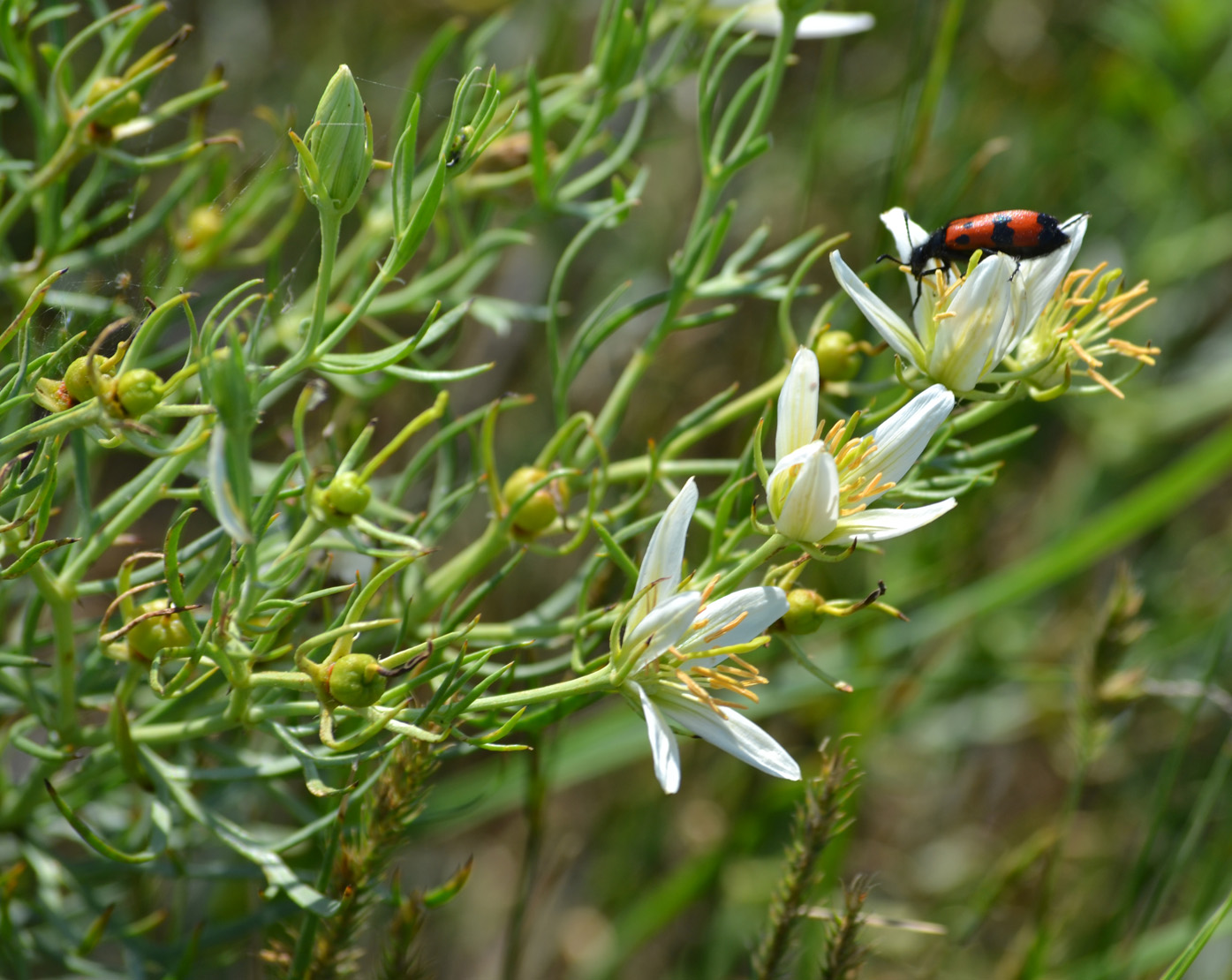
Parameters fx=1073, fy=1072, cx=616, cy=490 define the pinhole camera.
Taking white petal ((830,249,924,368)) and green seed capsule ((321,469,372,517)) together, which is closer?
green seed capsule ((321,469,372,517))

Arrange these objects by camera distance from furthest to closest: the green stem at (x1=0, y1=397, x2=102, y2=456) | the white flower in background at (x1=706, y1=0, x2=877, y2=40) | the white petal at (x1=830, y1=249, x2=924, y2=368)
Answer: the white flower in background at (x1=706, y1=0, x2=877, y2=40), the white petal at (x1=830, y1=249, x2=924, y2=368), the green stem at (x1=0, y1=397, x2=102, y2=456)

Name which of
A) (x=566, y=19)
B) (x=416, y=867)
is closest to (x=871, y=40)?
(x=566, y=19)

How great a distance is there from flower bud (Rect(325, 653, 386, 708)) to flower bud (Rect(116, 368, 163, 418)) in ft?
1.03

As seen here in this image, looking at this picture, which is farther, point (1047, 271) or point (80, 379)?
point (1047, 271)

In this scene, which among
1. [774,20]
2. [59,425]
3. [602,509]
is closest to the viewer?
[59,425]

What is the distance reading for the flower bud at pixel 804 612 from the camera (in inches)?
48.3

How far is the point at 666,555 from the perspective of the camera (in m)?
1.14

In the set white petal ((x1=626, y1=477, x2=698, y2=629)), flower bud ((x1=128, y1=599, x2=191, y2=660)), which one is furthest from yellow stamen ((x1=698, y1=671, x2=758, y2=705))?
flower bud ((x1=128, y1=599, x2=191, y2=660))

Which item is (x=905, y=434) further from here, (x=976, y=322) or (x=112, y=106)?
(x=112, y=106)

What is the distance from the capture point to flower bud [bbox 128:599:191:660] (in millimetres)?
1191

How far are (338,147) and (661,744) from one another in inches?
26.3

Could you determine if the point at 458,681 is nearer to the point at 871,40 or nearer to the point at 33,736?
the point at 33,736

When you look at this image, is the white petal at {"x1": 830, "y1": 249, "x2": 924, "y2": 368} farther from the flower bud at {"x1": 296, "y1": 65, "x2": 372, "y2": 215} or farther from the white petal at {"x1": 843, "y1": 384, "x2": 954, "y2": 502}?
the flower bud at {"x1": 296, "y1": 65, "x2": 372, "y2": 215}

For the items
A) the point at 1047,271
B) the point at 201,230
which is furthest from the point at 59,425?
the point at 1047,271
